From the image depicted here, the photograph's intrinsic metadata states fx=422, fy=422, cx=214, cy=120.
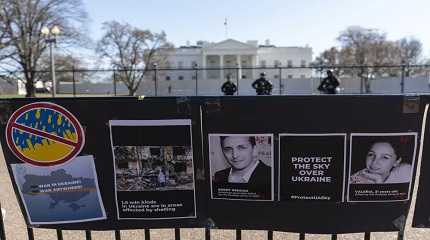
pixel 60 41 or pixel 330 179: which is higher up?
pixel 60 41

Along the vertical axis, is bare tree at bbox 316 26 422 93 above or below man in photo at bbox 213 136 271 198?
above

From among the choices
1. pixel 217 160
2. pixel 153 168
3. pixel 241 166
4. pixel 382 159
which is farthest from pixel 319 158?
pixel 153 168

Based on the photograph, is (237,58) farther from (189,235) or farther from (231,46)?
(189,235)

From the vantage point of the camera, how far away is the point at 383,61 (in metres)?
74.6

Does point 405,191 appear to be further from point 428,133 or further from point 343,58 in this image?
point 343,58

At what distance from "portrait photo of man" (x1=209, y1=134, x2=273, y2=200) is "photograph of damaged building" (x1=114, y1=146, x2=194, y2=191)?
0.18 metres

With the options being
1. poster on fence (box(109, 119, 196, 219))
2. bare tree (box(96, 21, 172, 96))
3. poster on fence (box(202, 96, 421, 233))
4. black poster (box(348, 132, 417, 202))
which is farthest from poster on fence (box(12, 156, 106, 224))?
bare tree (box(96, 21, 172, 96))

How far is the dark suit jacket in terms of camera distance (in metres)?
2.79

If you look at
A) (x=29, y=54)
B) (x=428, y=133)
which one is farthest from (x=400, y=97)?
(x=29, y=54)

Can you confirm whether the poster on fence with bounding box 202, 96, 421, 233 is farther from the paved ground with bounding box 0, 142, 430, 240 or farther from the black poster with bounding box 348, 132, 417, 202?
the paved ground with bounding box 0, 142, 430, 240

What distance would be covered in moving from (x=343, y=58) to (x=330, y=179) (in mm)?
79666

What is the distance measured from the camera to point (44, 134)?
9.41ft

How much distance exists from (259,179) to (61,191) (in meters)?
1.38

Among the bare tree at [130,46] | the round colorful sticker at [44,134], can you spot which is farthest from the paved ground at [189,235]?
the bare tree at [130,46]
